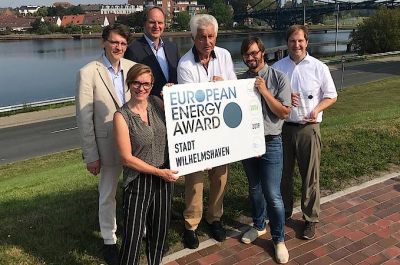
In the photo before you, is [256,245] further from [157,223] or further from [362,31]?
[362,31]

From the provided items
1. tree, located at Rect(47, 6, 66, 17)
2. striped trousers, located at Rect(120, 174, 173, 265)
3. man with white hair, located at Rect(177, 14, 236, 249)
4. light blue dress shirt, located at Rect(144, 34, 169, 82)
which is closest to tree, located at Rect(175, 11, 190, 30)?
tree, located at Rect(47, 6, 66, 17)

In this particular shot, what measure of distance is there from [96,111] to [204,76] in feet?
2.92

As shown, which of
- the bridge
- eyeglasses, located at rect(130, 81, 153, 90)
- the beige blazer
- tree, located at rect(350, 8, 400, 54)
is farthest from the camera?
the bridge

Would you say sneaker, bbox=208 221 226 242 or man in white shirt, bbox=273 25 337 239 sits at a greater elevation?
man in white shirt, bbox=273 25 337 239

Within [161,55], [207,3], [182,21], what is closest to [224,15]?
[182,21]

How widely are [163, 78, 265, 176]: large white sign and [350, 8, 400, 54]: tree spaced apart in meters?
51.3

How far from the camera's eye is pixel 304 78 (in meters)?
3.57

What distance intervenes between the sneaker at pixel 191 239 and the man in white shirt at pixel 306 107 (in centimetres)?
98

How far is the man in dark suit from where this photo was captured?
3568 mm

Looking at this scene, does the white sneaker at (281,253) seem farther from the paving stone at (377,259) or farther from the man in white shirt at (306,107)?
the paving stone at (377,259)

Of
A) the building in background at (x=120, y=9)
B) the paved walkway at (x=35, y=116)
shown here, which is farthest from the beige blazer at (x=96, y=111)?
the building in background at (x=120, y=9)

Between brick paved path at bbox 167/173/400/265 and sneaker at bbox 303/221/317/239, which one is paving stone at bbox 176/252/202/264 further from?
sneaker at bbox 303/221/317/239

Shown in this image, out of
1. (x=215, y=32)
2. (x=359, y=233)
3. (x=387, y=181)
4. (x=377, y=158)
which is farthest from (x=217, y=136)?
(x=377, y=158)

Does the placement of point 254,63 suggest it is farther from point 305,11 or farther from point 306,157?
point 305,11
